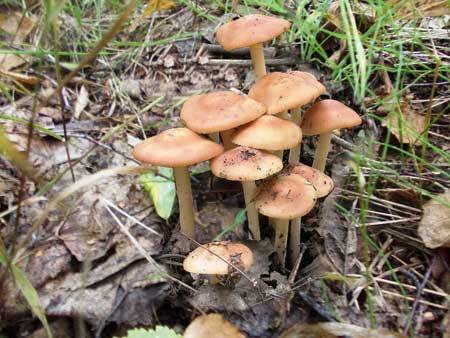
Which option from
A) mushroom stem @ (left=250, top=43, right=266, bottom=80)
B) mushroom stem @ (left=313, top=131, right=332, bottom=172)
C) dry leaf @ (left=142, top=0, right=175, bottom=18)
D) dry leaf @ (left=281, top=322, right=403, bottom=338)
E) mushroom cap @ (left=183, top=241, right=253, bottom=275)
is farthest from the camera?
dry leaf @ (left=142, top=0, right=175, bottom=18)

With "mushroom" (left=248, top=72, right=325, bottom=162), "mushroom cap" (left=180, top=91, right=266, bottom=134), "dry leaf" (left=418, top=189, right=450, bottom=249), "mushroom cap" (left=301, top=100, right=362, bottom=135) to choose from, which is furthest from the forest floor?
"mushroom cap" (left=180, top=91, right=266, bottom=134)

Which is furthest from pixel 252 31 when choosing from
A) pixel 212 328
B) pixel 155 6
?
pixel 155 6

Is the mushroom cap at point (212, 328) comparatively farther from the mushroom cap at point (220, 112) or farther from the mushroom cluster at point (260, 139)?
the mushroom cap at point (220, 112)

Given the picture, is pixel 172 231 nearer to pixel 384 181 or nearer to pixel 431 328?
pixel 384 181

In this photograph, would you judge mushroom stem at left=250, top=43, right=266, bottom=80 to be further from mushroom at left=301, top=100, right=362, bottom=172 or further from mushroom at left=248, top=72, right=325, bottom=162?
mushroom at left=301, top=100, right=362, bottom=172

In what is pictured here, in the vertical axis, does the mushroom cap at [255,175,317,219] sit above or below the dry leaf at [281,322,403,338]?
above

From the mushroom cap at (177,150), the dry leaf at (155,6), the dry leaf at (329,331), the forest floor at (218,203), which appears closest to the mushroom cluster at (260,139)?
the mushroom cap at (177,150)

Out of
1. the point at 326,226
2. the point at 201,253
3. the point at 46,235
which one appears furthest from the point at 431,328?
the point at 46,235
